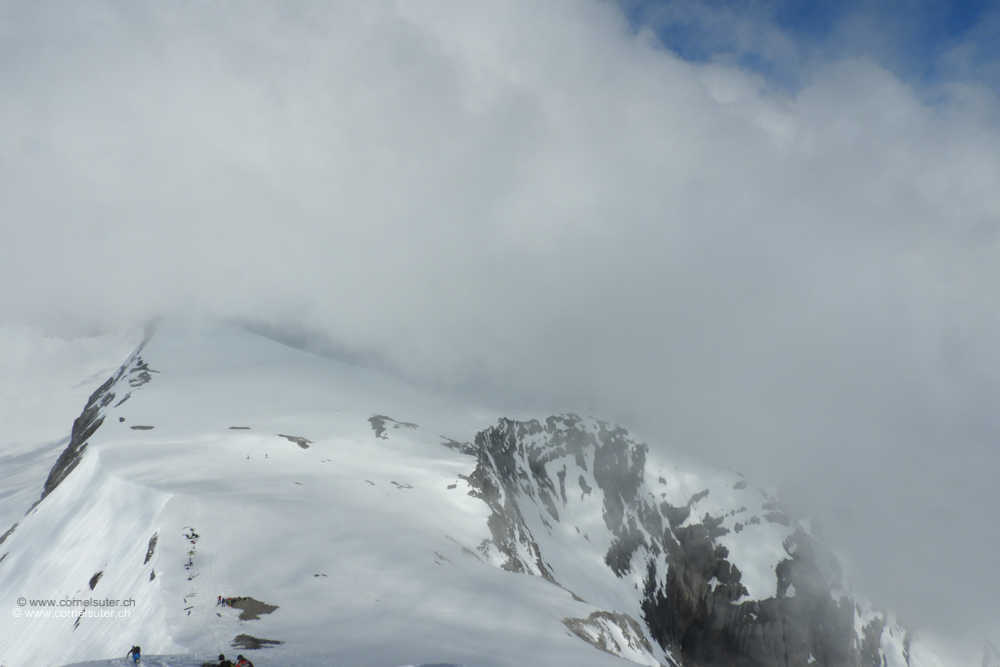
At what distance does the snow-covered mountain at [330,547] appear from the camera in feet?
82.0

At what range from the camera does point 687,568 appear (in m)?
136

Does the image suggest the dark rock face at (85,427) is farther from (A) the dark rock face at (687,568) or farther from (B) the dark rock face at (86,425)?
(A) the dark rock face at (687,568)

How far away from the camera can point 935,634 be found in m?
195

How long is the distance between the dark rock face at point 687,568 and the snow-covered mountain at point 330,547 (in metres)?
0.68

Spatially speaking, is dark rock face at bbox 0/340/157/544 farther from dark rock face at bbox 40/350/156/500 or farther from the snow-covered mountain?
the snow-covered mountain

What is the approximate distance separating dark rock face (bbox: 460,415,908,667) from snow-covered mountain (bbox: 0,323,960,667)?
0.68 metres

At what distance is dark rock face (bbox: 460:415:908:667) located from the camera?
12244 cm

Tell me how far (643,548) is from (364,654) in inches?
4938

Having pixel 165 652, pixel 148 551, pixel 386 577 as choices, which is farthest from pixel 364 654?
pixel 148 551

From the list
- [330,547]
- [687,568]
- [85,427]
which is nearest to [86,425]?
[85,427]

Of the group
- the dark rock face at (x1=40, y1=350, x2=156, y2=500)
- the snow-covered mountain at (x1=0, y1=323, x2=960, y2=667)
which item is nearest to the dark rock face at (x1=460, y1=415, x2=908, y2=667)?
the snow-covered mountain at (x1=0, y1=323, x2=960, y2=667)

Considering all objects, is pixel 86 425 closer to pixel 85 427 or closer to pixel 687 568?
pixel 85 427

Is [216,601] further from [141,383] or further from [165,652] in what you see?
[141,383]

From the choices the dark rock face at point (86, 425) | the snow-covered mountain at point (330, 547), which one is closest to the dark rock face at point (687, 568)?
the snow-covered mountain at point (330, 547)
